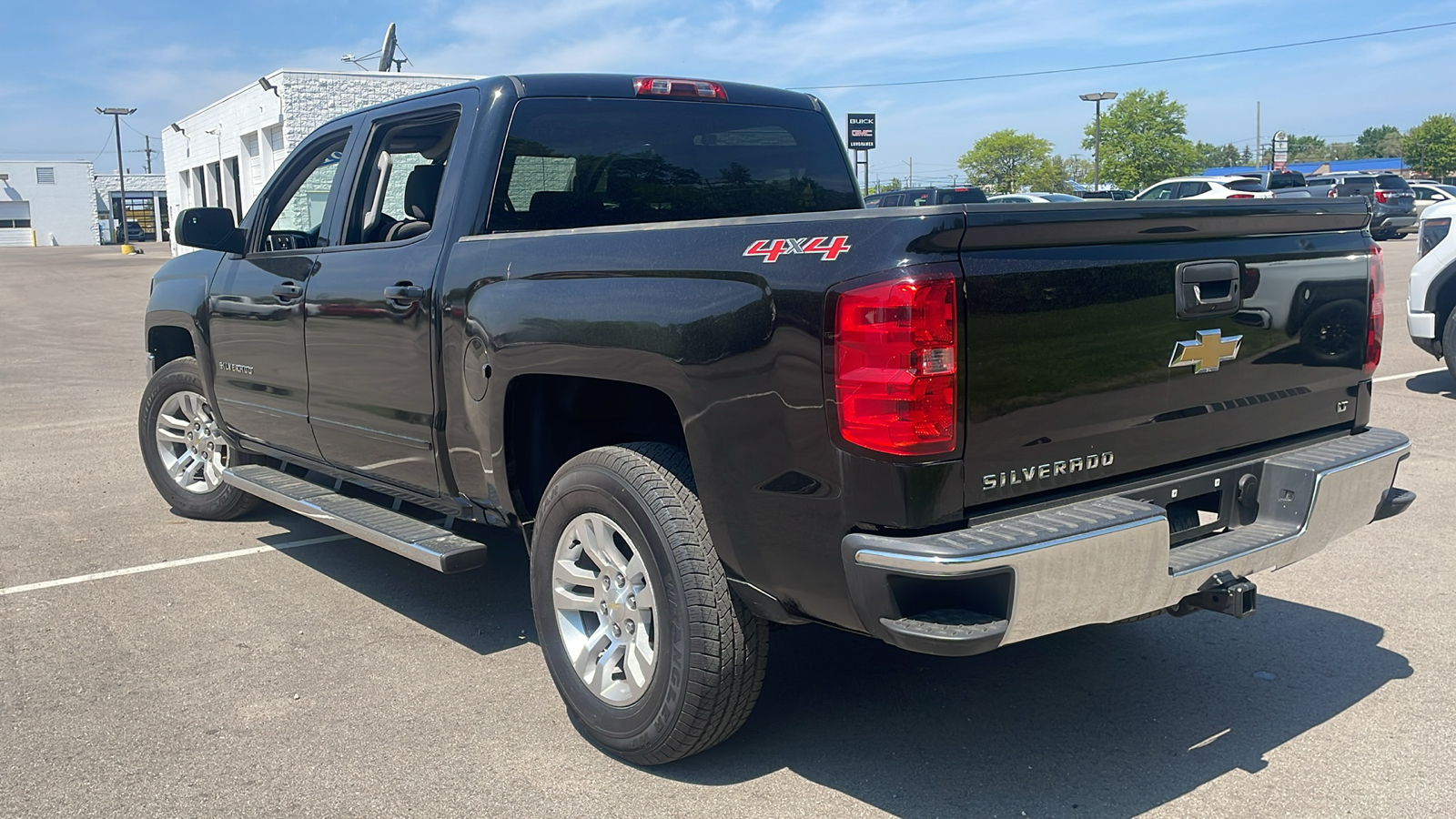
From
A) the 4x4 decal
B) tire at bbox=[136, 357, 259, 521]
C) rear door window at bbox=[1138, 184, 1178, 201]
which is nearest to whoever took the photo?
the 4x4 decal

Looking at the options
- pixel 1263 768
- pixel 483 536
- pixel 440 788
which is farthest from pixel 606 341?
pixel 483 536

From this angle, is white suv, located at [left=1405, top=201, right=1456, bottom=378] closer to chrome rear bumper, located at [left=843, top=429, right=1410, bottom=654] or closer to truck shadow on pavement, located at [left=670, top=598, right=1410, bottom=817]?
truck shadow on pavement, located at [left=670, top=598, right=1410, bottom=817]

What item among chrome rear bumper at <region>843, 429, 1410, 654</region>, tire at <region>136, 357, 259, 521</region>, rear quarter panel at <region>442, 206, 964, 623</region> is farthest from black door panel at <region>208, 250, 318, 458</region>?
chrome rear bumper at <region>843, 429, 1410, 654</region>

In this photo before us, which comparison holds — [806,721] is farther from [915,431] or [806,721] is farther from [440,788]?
[915,431]

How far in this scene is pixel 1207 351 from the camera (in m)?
3.24

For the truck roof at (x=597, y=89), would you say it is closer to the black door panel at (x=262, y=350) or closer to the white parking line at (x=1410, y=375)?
the black door panel at (x=262, y=350)

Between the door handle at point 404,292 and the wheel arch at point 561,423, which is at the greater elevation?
the door handle at point 404,292

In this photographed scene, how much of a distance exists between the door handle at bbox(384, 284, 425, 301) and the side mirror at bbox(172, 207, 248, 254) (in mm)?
1494

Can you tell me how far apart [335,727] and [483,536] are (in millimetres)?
2253

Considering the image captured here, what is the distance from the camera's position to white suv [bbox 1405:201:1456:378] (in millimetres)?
9117

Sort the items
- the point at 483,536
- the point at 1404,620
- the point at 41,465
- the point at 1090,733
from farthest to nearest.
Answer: the point at 41,465, the point at 483,536, the point at 1404,620, the point at 1090,733

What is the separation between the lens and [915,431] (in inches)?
106

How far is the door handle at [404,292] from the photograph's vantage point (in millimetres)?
4086

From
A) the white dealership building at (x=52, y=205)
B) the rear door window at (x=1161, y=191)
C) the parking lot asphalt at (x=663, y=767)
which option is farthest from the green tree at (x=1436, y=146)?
the parking lot asphalt at (x=663, y=767)
